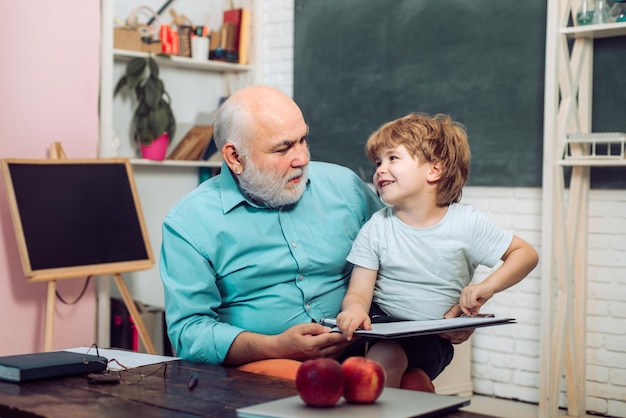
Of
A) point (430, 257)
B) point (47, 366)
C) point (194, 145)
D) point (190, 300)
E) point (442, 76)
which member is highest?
point (442, 76)

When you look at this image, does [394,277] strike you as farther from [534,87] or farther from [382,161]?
[534,87]

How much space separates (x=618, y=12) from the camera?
367cm

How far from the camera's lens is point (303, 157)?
2.43m

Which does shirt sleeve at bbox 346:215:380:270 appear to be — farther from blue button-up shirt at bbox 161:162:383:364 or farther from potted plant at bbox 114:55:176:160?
potted plant at bbox 114:55:176:160

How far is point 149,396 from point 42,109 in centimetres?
249

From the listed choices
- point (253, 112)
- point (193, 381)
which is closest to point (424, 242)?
point (253, 112)

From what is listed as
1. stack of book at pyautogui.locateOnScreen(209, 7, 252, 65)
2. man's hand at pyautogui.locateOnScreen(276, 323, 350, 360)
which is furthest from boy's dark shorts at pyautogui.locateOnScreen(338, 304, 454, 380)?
stack of book at pyautogui.locateOnScreen(209, 7, 252, 65)

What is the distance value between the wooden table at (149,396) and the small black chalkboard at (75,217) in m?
1.83

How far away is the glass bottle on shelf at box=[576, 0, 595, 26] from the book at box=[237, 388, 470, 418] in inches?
101

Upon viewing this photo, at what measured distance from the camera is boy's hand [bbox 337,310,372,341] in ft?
6.53

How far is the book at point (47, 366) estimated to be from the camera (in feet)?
6.05

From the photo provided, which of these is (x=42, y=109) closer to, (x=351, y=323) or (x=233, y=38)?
(x=233, y=38)

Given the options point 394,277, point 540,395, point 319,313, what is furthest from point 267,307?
point 540,395

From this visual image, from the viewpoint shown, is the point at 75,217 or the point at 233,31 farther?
the point at 233,31
